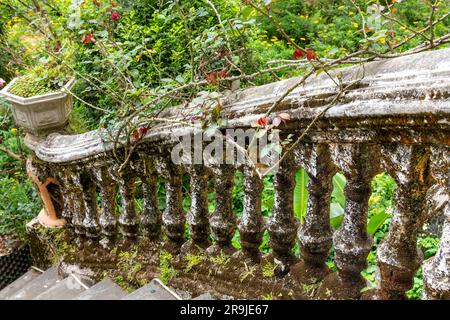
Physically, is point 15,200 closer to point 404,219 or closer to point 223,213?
point 223,213

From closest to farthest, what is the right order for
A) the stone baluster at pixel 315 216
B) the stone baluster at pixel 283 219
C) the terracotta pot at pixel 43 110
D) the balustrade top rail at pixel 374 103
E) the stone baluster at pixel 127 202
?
the balustrade top rail at pixel 374 103 < the stone baluster at pixel 315 216 < the stone baluster at pixel 283 219 < the stone baluster at pixel 127 202 < the terracotta pot at pixel 43 110

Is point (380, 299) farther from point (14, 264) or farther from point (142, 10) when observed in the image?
point (142, 10)

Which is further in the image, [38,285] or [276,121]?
[38,285]

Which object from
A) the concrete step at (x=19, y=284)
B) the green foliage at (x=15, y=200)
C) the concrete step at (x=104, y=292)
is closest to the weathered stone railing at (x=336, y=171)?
the concrete step at (x=104, y=292)

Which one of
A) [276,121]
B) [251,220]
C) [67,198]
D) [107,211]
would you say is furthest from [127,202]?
[276,121]

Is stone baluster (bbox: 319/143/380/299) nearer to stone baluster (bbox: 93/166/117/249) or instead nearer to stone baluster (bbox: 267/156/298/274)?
stone baluster (bbox: 267/156/298/274)

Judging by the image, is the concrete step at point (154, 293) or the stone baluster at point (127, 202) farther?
the stone baluster at point (127, 202)

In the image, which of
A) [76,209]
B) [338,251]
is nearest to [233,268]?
[338,251]

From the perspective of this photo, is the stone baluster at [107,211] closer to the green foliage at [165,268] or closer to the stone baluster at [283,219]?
the green foliage at [165,268]

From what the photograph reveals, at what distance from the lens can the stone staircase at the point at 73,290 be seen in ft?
8.50

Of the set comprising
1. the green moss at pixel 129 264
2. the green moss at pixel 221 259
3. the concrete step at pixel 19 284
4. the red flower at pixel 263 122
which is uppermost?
the red flower at pixel 263 122

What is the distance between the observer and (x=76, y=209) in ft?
11.2

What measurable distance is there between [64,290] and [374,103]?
2.50m

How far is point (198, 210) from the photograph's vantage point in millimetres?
2574
